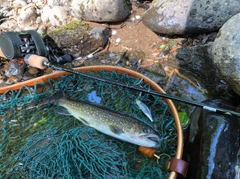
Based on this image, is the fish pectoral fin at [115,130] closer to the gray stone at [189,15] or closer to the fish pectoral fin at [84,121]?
the fish pectoral fin at [84,121]

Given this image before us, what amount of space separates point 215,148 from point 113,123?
122cm

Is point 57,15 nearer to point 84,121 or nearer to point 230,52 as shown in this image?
point 84,121

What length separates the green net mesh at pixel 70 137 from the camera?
2.99 metres

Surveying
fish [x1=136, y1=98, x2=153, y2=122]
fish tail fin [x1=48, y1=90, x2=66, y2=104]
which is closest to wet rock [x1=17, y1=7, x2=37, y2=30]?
fish tail fin [x1=48, y1=90, x2=66, y2=104]

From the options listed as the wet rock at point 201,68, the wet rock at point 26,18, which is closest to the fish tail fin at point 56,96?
the wet rock at point 201,68

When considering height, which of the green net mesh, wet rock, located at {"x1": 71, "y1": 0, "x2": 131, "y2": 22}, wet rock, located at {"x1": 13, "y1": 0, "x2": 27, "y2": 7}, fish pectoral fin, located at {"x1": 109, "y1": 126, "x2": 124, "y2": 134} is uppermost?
wet rock, located at {"x1": 71, "y1": 0, "x2": 131, "y2": 22}

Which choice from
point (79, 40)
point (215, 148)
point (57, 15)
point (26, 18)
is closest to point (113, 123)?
point (215, 148)

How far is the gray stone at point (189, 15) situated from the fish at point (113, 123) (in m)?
2.56

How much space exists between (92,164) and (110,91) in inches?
49.5

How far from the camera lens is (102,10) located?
567 cm

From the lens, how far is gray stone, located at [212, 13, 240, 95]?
10.7 ft

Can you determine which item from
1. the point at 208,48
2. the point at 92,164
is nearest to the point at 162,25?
the point at 208,48

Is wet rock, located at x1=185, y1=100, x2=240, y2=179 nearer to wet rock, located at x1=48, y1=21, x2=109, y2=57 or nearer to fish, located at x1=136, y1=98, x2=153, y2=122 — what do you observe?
fish, located at x1=136, y1=98, x2=153, y2=122

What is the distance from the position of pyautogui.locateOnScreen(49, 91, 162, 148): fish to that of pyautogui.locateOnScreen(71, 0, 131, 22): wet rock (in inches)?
110
